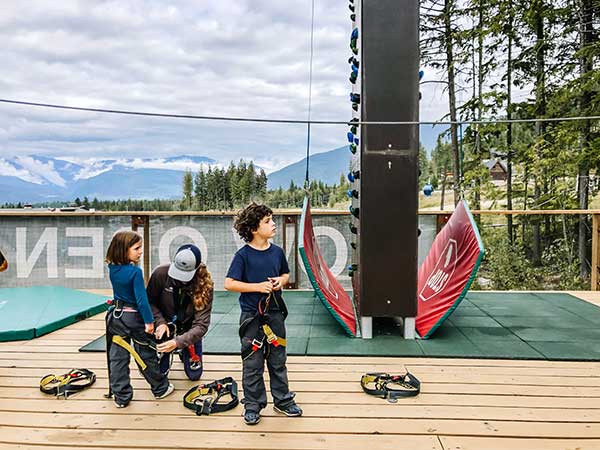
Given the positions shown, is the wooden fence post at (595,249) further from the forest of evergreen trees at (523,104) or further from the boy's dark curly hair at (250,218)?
the boy's dark curly hair at (250,218)

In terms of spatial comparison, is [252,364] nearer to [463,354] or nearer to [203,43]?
[463,354]

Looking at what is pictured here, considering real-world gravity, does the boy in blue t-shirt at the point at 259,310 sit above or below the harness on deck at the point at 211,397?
above

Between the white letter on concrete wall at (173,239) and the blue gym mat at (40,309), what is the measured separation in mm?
887

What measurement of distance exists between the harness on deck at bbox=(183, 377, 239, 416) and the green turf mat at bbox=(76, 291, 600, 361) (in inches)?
26.2

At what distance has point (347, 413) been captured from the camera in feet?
7.02

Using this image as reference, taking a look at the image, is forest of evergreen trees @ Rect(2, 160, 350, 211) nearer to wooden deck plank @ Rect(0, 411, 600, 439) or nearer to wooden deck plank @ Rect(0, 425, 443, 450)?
wooden deck plank @ Rect(0, 411, 600, 439)

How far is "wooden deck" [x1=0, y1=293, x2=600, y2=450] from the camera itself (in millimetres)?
1887

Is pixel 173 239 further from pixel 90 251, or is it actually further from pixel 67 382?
pixel 67 382

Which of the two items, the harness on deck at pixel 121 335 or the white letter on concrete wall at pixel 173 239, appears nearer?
the harness on deck at pixel 121 335

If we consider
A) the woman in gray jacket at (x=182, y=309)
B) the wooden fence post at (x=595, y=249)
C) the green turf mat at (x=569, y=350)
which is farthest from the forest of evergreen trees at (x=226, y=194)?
the wooden fence post at (x=595, y=249)

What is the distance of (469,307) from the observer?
434cm

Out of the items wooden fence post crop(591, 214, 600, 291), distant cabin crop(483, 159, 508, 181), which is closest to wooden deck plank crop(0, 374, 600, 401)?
wooden fence post crop(591, 214, 600, 291)

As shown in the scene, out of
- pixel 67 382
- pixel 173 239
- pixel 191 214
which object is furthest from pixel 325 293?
pixel 173 239

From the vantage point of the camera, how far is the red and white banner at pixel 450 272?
3.31m
